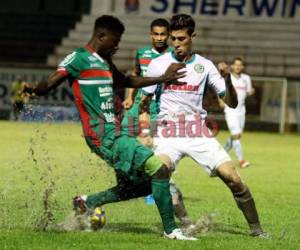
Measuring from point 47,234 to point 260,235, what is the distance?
1.97 metres

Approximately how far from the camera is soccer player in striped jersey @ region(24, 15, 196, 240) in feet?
29.0

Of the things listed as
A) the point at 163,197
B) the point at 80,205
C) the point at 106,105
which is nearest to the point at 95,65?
the point at 106,105

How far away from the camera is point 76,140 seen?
2491 centimetres

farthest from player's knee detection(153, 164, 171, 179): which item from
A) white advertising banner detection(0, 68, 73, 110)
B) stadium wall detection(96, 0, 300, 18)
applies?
stadium wall detection(96, 0, 300, 18)

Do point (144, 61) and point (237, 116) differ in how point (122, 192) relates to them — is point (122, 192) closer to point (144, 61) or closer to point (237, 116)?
point (144, 61)

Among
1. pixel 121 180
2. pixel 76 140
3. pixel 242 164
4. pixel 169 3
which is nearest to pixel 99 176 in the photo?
pixel 242 164

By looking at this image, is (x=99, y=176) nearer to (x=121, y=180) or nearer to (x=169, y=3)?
(x=121, y=180)

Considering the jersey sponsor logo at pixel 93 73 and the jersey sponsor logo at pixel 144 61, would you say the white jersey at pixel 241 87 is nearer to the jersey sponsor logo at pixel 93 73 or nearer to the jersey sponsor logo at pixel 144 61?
the jersey sponsor logo at pixel 144 61

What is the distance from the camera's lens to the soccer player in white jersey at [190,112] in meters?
9.55

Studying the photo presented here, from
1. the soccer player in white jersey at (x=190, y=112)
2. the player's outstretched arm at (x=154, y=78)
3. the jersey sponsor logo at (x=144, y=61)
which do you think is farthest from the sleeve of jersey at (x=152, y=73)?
the jersey sponsor logo at (x=144, y=61)

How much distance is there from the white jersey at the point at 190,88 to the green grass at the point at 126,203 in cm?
115

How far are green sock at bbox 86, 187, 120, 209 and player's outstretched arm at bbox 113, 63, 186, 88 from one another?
0.99 meters

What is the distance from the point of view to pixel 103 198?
31.3ft

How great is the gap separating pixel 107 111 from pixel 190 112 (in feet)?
3.55
